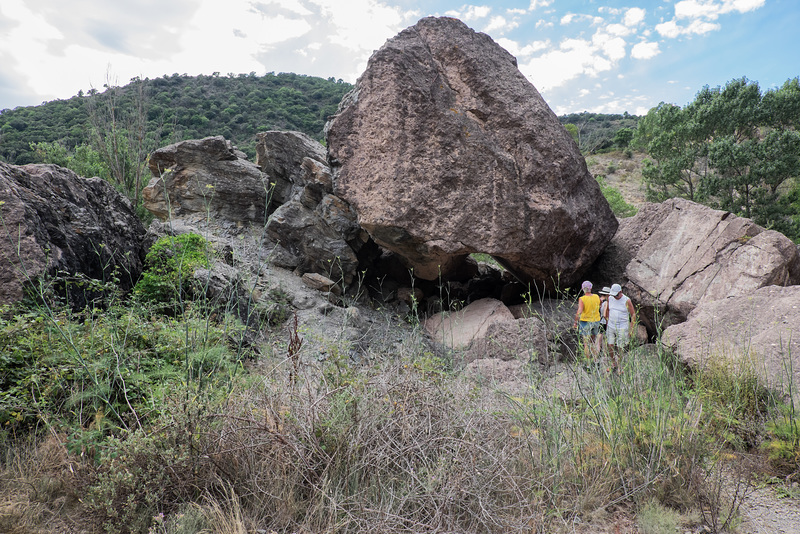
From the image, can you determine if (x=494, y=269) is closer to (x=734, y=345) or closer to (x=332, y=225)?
(x=332, y=225)

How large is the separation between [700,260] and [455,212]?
4.04m

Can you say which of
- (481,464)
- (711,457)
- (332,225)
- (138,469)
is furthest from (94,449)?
(332,225)

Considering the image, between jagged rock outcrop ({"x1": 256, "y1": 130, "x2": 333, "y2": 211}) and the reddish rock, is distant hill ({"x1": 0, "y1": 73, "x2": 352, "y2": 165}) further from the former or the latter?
the reddish rock

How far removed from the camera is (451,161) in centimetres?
738

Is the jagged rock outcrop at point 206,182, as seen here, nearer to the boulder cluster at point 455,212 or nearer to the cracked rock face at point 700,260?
the boulder cluster at point 455,212

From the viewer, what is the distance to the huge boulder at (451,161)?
7.31 meters

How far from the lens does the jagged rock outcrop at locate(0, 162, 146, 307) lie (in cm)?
404

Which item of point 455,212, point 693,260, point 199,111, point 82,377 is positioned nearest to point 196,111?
point 199,111

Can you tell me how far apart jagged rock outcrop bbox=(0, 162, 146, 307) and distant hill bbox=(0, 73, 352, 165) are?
9.86 m

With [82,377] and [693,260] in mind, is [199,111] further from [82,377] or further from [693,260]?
[82,377]

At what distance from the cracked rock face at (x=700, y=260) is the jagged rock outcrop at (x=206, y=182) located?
23.7ft

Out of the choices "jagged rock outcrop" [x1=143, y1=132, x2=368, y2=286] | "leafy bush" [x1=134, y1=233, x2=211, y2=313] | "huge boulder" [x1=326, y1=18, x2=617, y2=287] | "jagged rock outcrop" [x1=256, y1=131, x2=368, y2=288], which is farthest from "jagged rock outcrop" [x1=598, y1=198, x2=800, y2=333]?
"leafy bush" [x1=134, y1=233, x2=211, y2=313]

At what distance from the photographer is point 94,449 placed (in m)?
2.39

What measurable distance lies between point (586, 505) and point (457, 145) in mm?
6108
